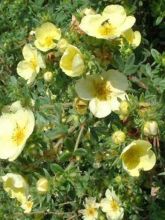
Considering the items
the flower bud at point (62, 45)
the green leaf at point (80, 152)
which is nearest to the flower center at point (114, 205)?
the green leaf at point (80, 152)

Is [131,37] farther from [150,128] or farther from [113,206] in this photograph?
[113,206]

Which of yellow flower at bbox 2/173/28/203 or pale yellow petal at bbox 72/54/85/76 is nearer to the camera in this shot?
pale yellow petal at bbox 72/54/85/76

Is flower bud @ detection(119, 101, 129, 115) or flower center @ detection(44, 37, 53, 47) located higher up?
flower center @ detection(44, 37, 53, 47)

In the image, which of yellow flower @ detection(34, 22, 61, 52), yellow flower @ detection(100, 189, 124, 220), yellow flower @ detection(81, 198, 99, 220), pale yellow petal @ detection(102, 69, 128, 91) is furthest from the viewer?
yellow flower @ detection(81, 198, 99, 220)

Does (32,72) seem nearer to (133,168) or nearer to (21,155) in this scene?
(21,155)

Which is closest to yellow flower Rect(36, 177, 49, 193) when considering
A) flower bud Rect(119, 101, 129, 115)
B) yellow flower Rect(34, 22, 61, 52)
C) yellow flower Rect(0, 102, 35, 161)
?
yellow flower Rect(0, 102, 35, 161)

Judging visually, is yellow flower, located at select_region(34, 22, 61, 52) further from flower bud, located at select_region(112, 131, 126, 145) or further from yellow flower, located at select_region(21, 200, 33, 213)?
yellow flower, located at select_region(21, 200, 33, 213)

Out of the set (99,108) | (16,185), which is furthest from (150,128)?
(16,185)

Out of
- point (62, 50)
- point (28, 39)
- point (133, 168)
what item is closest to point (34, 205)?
point (133, 168)
